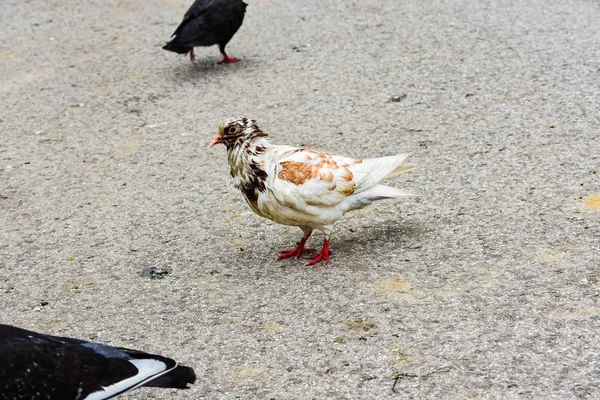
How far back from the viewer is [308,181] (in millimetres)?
4355

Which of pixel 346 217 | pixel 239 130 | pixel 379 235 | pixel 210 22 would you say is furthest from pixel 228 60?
pixel 379 235

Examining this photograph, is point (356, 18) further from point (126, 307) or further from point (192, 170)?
point (126, 307)

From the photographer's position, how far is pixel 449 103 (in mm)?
6641

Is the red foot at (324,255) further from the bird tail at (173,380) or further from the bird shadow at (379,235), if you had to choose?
the bird tail at (173,380)

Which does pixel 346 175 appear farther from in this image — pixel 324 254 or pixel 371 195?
pixel 324 254

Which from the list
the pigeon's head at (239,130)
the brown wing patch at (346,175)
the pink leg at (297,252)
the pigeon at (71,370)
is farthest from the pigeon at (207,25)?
the pigeon at (71,370)

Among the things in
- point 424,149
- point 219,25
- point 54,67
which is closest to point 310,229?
point 424,149

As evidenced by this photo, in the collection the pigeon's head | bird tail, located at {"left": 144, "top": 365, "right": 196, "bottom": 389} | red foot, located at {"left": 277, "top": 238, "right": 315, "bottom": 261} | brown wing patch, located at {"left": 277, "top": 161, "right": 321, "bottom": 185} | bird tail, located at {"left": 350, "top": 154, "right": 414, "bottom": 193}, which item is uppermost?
the pigeon's head

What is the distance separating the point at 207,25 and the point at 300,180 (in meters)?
4.01

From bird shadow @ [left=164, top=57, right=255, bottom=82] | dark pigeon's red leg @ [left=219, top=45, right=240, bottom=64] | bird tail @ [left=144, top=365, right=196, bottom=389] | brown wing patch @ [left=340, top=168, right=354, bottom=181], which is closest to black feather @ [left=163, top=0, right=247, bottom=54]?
dark pigeon's red leg @ [left=219, top=45, right=240, bottom=64]

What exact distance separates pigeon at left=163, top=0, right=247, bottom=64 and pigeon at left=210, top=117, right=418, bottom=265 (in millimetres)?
3483

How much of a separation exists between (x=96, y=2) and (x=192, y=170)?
5.74 meters

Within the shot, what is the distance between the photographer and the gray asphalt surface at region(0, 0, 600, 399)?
3.63m

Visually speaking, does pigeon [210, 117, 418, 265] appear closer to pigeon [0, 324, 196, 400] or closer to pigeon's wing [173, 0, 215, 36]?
pigeon [0, 324, 196, 400]
